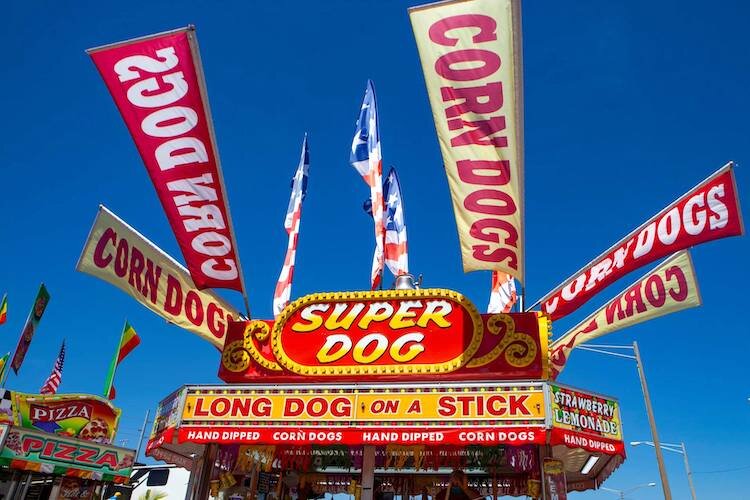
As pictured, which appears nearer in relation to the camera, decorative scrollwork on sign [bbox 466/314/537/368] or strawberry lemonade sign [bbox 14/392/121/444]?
decorative scrollwork on sign [bbox 466/314/537/368]

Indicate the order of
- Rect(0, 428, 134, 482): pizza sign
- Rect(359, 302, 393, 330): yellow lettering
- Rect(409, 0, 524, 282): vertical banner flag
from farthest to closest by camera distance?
Rect(0, 428, 134, 482): pizza sign → Rect(359, 302, 393, 330): yellow lettering → Rect(409, 0, 524, 282): vertical banner flag

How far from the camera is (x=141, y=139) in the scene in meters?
11.4

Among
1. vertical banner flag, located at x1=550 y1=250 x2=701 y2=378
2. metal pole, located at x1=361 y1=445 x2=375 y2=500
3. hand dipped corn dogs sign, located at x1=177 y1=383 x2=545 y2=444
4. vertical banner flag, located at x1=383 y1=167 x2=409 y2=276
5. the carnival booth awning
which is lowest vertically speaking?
metal pole, located at x1=361 y1=445 x2=375 y2=500

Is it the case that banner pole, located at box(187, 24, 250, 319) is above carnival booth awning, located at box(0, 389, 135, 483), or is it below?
above

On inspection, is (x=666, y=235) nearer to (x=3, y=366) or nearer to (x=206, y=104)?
(x=206, y=104)

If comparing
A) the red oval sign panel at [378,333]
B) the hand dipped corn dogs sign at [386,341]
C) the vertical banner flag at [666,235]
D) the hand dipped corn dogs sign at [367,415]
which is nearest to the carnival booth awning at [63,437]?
the hand dipped corn dogs sign at [386,341]

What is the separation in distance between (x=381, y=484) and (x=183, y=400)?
23.3ft

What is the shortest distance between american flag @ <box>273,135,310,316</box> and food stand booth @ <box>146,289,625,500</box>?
2241mm

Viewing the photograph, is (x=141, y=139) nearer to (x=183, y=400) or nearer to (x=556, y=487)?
(x=183, y=400)

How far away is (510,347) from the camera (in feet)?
39.7

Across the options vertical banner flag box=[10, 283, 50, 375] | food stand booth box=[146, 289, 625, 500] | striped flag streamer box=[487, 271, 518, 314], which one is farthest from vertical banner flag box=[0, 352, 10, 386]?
striped flag streamer box=[487, 271, 518, 314]

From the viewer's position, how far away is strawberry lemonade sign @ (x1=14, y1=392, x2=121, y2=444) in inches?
915

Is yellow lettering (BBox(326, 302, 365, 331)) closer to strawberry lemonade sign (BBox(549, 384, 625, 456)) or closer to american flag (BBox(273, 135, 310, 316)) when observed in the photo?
american flag (BBox(273, 135, 310, 316))

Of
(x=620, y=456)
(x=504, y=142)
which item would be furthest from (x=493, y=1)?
(x=620, y=456)
